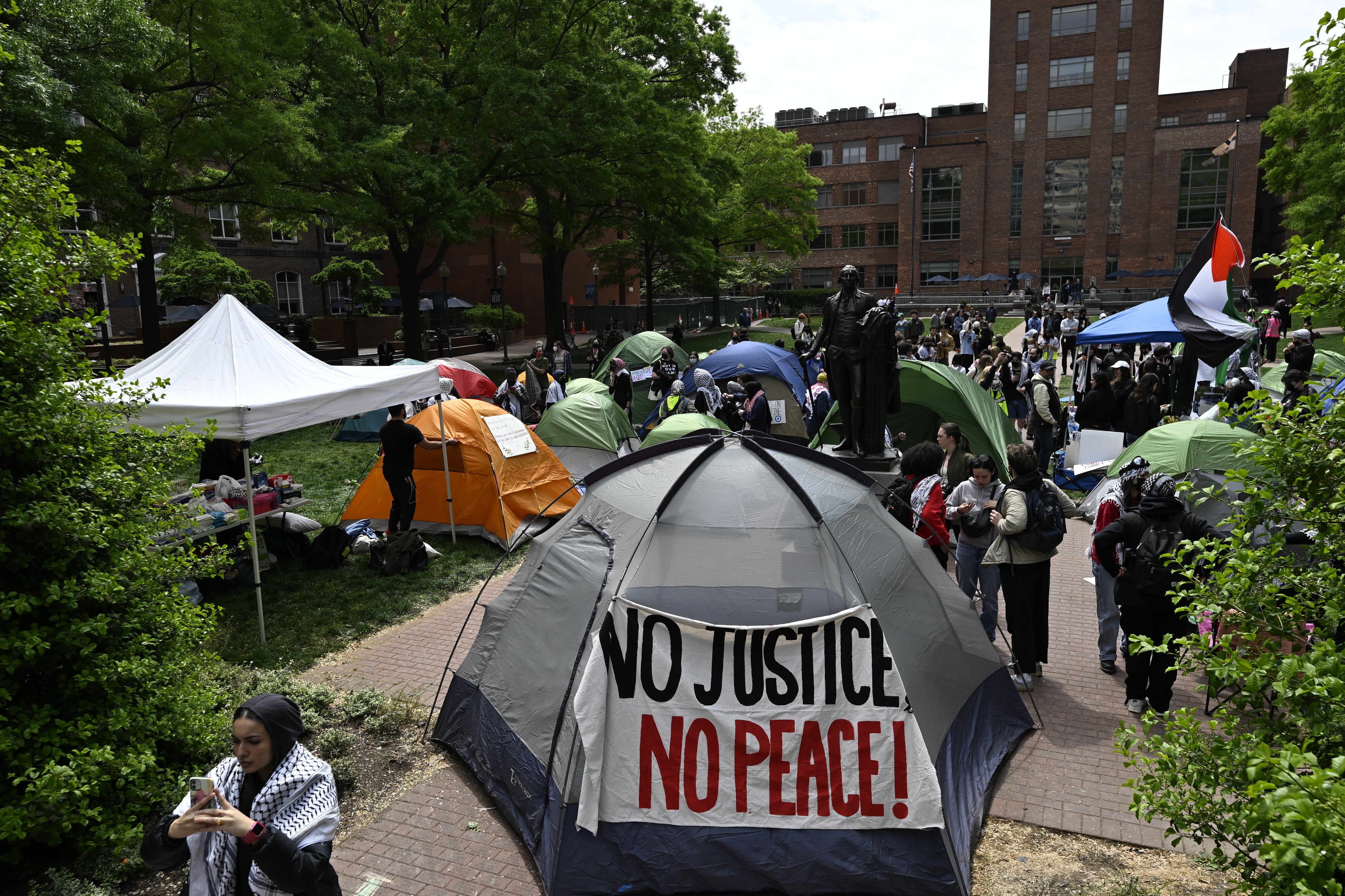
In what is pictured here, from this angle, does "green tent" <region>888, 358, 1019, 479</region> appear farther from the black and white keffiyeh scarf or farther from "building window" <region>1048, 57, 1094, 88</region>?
"building window" <region>1048, 57, 1094, 88</region>

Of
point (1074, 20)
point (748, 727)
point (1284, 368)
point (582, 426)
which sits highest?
point (1074, 20)

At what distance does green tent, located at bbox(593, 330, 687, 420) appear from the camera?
21.3m

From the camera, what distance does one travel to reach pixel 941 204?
214 feet

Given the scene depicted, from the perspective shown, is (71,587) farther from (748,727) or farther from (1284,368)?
(1284,368)

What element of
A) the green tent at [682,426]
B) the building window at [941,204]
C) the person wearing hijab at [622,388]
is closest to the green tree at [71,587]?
the green tent at [682,426]

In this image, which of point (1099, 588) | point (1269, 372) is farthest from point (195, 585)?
point (1269, 372)

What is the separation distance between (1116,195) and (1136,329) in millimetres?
51243

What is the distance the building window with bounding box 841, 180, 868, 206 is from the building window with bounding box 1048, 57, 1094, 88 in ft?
49.9

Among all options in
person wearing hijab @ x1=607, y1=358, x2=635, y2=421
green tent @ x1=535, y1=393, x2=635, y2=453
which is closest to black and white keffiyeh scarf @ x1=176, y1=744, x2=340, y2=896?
green tent @ x1=535, y1=393, x2=635, y2=453

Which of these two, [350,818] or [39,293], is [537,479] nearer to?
[350,818]

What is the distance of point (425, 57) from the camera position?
83.6 feet

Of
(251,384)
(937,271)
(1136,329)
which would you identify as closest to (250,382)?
(251,384)

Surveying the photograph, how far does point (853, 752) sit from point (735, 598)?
1076 millimetres

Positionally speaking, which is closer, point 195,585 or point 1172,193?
point 195,585
